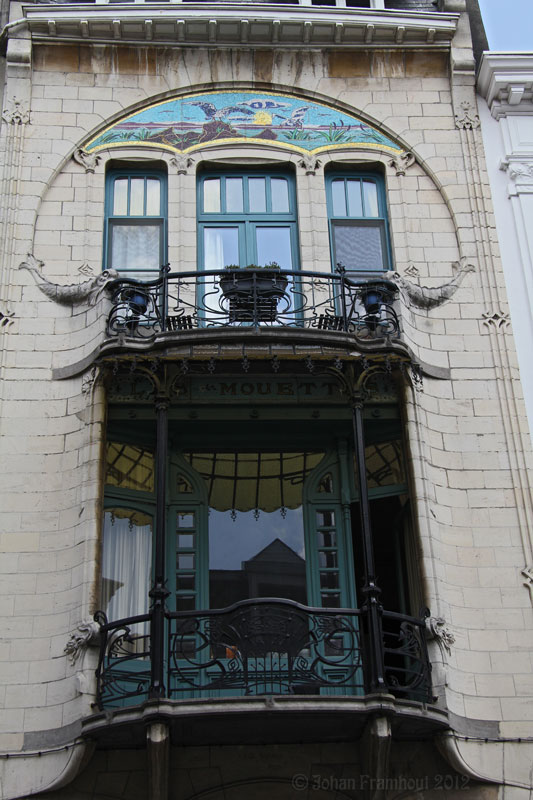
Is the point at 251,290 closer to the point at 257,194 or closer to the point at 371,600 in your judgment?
the point at 257,194

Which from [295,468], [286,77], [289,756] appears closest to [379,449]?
[295,468]

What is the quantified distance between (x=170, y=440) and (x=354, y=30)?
22.0 feet

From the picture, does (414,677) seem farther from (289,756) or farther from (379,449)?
(379,449)

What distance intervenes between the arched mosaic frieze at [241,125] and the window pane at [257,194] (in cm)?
56

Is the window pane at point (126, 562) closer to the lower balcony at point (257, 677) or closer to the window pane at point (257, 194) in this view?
the lower balcony at point (257, 677)

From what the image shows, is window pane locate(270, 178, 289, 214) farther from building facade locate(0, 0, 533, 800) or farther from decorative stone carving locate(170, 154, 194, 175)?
decorative stone carving locate(170, 154, 194, 175)

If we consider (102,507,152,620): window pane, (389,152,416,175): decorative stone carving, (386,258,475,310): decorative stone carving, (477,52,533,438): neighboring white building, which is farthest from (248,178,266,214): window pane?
(102,507,152,620): window pane

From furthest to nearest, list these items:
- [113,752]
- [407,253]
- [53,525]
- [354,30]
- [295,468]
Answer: [354,30]
[407,253]
[295,468]
[53,525]
[113,752]

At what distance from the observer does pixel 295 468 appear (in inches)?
583

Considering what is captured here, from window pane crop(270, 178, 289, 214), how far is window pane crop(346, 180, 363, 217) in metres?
0.89

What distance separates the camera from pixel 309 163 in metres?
16.5

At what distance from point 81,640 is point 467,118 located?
9.18m

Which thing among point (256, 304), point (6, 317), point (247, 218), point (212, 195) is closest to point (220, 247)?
point (247, 218)

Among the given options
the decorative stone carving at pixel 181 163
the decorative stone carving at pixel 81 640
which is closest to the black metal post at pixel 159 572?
the decorative stone carving at pixel 81 640
